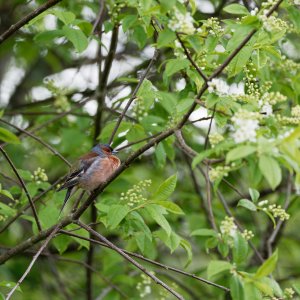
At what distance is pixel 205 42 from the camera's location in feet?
13.4

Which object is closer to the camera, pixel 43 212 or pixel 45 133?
pixel 43 212

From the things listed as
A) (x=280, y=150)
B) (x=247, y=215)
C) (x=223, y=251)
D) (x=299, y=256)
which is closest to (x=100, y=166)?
(x=223, y=251)

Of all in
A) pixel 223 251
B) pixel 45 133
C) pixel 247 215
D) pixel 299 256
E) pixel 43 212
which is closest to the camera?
pixel 223 251

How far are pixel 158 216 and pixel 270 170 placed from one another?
129 cm

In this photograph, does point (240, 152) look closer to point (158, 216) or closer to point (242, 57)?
point (158, 216)

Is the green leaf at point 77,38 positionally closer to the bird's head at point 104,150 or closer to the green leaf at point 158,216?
the bird's head at point 104,150

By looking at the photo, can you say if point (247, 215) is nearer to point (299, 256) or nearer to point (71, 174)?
point (299, 256)

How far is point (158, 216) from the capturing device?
3906 mm

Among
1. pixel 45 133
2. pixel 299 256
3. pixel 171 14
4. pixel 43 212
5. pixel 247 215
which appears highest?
pixel 171 14

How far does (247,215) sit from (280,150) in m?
5.60

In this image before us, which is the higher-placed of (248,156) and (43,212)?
(248,156)

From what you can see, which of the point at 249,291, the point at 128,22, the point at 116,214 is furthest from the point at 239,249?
the point at 128,22

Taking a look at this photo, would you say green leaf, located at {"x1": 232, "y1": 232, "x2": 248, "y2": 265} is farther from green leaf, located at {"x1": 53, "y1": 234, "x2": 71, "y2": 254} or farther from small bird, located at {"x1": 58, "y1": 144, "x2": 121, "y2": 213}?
green leaf, located at {"x1": 53, "y1": 234, "x2": 71, "y2": 254}

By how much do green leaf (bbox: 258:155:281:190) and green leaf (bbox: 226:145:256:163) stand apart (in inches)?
2.7
